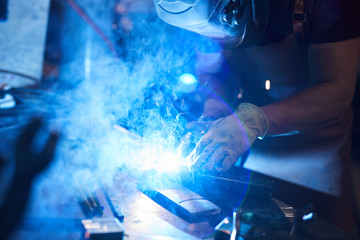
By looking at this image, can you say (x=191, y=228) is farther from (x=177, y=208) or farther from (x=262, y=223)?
(x=262, y=223)

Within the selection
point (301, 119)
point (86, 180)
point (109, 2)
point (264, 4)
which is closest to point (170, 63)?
point (264, 4)

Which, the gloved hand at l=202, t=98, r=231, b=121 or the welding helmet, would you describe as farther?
the gloved hand at l=202, t=98, r=231, b=121

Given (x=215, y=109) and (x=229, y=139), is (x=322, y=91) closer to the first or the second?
(x=229, y=139)

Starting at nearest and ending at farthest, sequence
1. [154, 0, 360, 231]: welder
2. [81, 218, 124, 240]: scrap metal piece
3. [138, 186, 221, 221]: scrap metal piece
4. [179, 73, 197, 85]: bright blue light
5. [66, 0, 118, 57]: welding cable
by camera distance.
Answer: [81, 218, 124, 240]: scrap metal piece < [138, 186, 221, 221]: scrap metal piece < [154, 0, 360, 231]: welder < [179, 73, 197, 85]: bright blue light < [66, 0, 118, 57]: welding cable

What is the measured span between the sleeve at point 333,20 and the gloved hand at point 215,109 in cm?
98

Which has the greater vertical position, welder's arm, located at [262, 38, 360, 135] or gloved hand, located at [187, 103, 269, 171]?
welder's arm, located at [262, 38, 360, 135]

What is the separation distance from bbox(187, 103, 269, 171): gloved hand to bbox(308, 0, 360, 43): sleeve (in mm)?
682

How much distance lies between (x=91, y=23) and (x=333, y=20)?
447 cm

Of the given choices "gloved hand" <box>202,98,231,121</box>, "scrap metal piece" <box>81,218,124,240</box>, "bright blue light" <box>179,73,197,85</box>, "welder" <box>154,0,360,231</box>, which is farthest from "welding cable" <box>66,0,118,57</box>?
"scrap metal piece" <box>81,218,124,240</box>

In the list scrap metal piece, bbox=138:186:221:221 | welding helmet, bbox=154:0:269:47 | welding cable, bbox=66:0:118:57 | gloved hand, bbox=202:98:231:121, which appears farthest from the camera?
welding cable, bbox=66:0:118:57

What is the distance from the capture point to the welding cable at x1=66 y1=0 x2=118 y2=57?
458 centimetres

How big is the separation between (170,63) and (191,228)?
81.8 inches

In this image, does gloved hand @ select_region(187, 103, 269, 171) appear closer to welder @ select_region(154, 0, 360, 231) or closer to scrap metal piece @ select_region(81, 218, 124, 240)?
welder @ select_region(154, 0, 360, 231)

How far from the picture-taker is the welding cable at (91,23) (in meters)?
4.58
